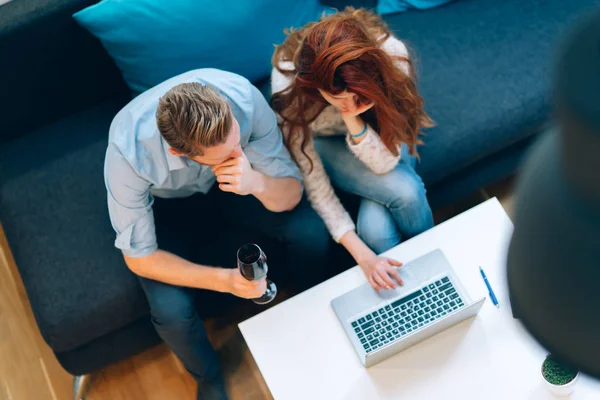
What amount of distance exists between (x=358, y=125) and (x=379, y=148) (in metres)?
0.09

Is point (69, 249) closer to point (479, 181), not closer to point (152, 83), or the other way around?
point (152, 83)

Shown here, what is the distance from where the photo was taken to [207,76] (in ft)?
5.19

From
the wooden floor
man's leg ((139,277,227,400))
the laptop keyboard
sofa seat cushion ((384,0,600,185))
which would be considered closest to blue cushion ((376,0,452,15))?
sofa seat cushion ((384,0,600,185))

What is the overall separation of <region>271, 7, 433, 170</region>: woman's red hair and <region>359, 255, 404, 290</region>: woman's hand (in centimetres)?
32

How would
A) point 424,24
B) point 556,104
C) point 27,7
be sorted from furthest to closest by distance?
1. point 424,24
2. point 27,7
3. point 556,104

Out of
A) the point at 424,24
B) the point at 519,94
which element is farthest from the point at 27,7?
the point at 519,94

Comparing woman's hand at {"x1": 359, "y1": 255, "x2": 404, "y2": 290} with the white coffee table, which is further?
woman's hand at {"x1": 359, "y1": 255, "x2": 404, "y2": 290}

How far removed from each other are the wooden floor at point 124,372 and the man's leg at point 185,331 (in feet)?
0.39

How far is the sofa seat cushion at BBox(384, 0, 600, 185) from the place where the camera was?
76.1 inches

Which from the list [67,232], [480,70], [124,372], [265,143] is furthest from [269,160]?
[124,372]

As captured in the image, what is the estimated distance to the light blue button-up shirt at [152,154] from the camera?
1.54 metres

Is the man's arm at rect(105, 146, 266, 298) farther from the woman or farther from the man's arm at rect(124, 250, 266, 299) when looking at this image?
the woman

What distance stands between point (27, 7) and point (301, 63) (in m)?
0.85

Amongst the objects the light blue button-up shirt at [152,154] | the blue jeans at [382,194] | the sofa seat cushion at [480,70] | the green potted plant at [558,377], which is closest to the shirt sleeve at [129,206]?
the light blue button-up shirt at [152,154]
